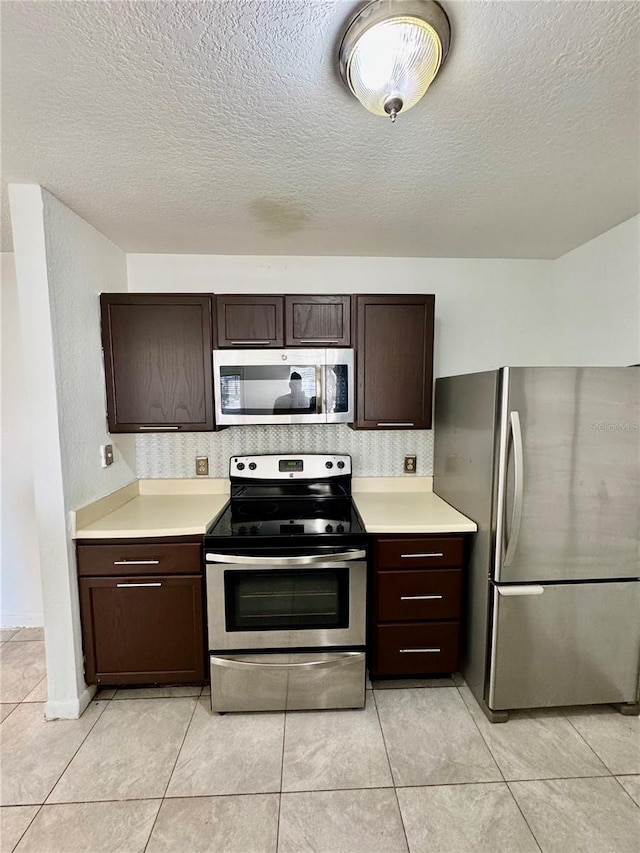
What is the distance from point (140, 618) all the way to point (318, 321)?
1786 millimetres

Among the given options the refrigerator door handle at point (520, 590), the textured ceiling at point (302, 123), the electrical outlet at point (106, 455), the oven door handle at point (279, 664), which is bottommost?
the oven door handle at point (279, 664)

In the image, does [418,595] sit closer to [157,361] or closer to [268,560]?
[268,560]

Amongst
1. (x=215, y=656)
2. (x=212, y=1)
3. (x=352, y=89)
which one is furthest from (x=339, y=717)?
(x=212, y=1)

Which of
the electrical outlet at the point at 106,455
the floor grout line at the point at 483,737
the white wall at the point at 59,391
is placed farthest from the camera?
the electrical outlet at the point at 106,455

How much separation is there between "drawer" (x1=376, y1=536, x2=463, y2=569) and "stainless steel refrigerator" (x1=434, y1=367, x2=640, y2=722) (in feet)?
0.35

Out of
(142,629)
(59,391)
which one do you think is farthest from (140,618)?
(59,391)

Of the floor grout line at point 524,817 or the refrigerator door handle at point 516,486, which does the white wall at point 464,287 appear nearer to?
the refrigerator door handle at point 516,486

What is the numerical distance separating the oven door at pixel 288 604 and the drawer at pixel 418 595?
5.4 inches

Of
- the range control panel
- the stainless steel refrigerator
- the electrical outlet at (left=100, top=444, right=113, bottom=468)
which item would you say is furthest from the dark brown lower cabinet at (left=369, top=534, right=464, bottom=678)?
the electrical outlet at (left=100, top=444, right=113, bottom=468)

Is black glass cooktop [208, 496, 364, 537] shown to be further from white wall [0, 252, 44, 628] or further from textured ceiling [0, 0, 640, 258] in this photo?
textured ceiling [0, 0, 640, 258]

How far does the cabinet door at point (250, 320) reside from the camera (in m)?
2.06

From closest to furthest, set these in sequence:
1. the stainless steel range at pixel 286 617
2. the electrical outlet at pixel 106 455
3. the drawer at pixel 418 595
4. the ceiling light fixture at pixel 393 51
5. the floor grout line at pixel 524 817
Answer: the ceiling light fixture at pixel 393 51 → the floor grout line at pixel 524 817 → the stainless steel range at pixel 286 617 → the drawer at pixel 418 595 → the electrical outlet at pixel 106 455

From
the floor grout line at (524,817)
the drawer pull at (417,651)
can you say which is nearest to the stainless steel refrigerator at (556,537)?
the drawer pull at (417,651)

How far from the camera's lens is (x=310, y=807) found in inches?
53.6
